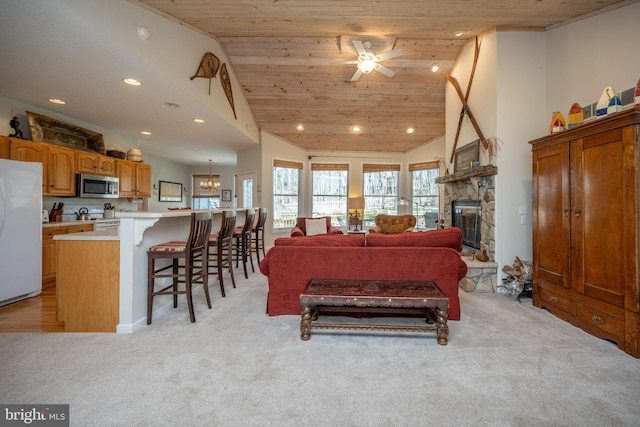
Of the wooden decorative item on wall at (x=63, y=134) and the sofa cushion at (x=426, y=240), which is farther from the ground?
the wooden decorative item on wall at (x=63, y=134)

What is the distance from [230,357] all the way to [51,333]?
1717 mm

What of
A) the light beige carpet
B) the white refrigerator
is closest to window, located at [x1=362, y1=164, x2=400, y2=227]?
the light beige carpet

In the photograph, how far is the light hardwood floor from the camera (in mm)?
2445

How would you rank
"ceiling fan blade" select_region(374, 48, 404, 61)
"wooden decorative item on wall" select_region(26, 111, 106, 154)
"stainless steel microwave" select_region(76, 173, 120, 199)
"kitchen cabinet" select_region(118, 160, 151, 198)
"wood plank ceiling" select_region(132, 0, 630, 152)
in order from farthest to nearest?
"kitchen cabinet" select_region(118, 160, 151, 198) < "stainless steel microwave" select_region(76, 173, 120, 199) < "wooden decorative item on wall" select_region(26, 111, 106, 154) < "ceiling fan blade" select_region(374, 48, 404, 61) < "wood plank ceiling" select_region(132, 0, 630, 152)

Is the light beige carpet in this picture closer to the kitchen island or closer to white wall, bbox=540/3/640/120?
the kitchen island

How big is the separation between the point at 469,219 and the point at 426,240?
7.31 ft

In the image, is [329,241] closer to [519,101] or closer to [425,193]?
[519,101]

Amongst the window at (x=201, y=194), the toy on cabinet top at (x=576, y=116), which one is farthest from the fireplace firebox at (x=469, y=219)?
the window at (x=201, y=194)

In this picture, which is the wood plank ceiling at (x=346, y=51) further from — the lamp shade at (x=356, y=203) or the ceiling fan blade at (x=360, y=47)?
the lamp shade at (x=356, y=203)

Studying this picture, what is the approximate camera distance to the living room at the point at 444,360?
146cm

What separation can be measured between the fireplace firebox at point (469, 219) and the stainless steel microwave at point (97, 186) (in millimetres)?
6204

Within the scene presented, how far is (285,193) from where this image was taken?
688 cm

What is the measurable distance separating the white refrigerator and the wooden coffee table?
3446 mm

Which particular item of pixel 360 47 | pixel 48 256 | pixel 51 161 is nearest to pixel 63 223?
pixel 48 256
